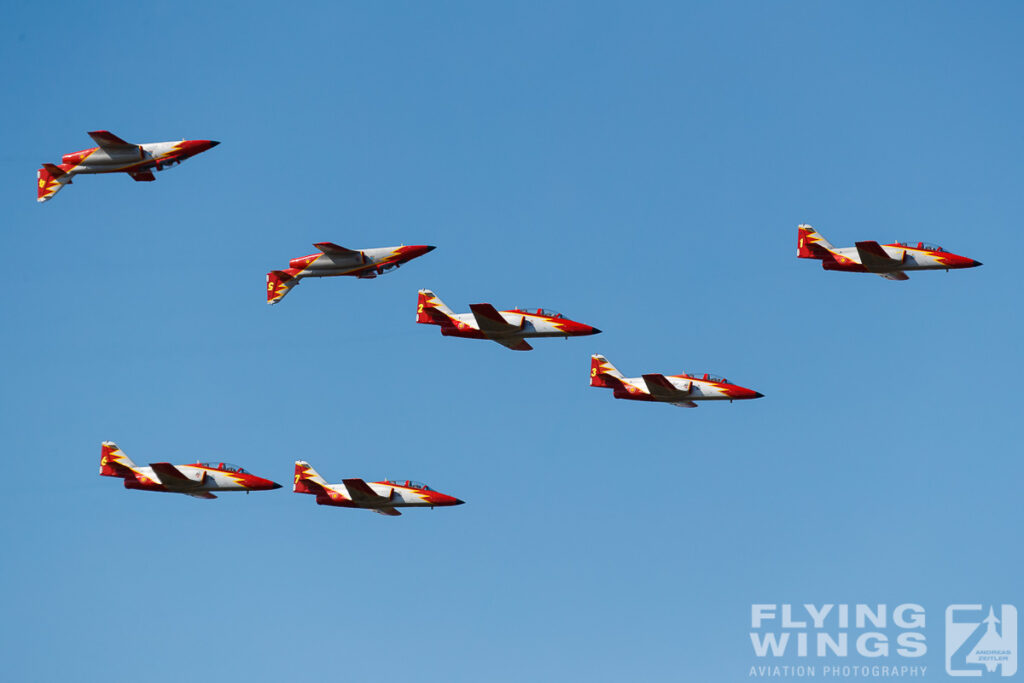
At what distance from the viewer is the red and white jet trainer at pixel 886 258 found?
5192 inches

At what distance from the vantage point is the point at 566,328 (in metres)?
130

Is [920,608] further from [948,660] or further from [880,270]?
[880,270]

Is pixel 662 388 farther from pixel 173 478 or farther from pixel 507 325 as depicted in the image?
pixel 173 478

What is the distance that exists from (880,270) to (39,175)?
59235mm

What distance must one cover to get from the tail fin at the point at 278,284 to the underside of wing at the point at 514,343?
54.1ft

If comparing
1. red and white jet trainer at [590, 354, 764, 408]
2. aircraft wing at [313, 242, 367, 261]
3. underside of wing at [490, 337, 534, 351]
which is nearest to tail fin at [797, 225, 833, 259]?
red and white jet trainer at [590, 354, 764, 408]

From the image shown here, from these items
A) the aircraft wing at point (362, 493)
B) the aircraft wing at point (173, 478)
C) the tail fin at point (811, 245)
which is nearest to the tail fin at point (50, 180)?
the aircraft wing at point (173, 478)

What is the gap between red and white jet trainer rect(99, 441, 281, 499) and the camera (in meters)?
132

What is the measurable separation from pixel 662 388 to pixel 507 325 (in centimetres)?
1196

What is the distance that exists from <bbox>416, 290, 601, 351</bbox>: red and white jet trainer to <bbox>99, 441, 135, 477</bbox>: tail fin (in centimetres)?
2397

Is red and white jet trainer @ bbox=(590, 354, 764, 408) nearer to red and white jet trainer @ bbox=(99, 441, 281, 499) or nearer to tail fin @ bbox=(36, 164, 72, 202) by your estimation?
red and white jet trainer @ bbox=(99, 441, 281, 499)

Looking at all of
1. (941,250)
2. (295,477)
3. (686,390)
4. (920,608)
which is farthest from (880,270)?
(295,477)

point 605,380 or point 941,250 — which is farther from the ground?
point 941,250

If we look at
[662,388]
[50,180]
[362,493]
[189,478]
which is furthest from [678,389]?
[50,180]
